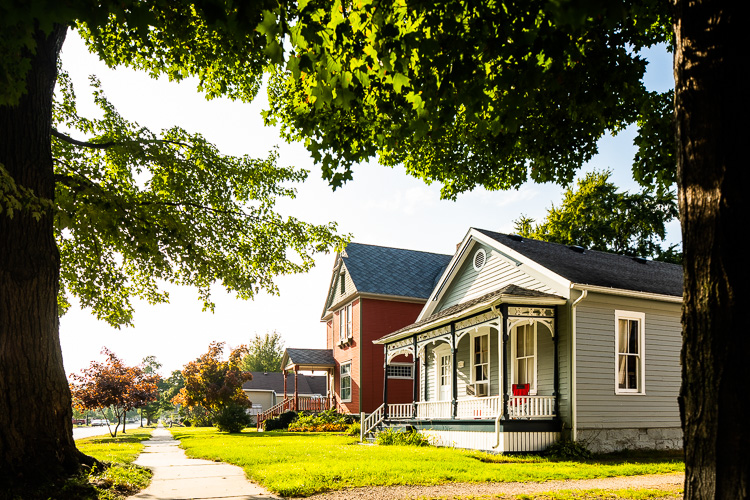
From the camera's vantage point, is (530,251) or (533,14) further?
(530,251)

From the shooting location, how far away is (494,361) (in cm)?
1919

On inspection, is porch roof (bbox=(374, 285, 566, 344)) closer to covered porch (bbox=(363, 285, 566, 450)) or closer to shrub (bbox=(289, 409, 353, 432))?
covered porch (bbox=(363, 285, 566, 450))

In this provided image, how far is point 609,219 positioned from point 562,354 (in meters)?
24.7

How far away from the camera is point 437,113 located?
662cm

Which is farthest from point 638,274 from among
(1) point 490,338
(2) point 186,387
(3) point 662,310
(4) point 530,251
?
(2) point 186,387

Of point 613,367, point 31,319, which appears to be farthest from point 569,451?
point 31,319

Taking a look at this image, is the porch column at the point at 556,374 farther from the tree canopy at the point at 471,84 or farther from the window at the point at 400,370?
the window at the point at 400,370

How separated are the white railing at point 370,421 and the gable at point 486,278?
4.30 metres

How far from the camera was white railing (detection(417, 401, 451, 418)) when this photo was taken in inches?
739

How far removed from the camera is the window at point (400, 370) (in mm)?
30953

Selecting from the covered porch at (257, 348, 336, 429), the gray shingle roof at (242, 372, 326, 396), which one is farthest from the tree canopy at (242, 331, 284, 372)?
the covered porch at (257, 348, 336, 429)

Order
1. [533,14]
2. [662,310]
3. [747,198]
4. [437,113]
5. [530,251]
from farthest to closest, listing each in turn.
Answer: [530,251] → [662,310] → [437,113] → [533,14] → [747,198]

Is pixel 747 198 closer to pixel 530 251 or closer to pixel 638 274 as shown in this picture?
pixel 530 251

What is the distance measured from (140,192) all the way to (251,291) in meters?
3.39
